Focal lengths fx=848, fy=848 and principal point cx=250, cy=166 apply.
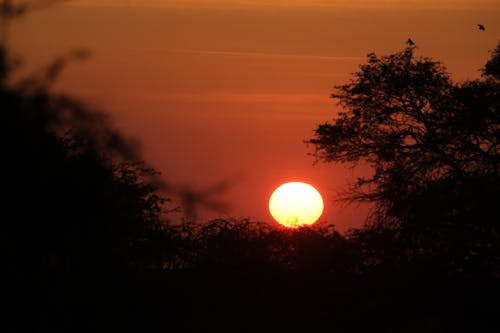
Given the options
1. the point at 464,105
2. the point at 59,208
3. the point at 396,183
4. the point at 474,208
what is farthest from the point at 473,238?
the point at 59,208

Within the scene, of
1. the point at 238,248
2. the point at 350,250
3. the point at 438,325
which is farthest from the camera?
the point at 350,250

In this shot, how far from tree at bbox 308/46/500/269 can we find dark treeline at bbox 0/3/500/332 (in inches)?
1.6

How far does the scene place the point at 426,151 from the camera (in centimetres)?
2470

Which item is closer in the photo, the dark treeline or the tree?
the dark treeline

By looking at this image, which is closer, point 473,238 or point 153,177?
point 153,177

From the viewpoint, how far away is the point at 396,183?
78.9 ft

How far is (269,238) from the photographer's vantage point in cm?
1953

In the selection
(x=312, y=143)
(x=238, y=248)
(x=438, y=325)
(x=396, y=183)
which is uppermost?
(x=312, y=143)

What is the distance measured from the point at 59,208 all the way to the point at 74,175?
275 mm

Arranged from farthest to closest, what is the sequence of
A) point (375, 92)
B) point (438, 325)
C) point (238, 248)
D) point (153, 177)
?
point (375, 92) < point (238, 248) < point (438, 325) < point (153, 177)

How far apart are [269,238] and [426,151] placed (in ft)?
23.9

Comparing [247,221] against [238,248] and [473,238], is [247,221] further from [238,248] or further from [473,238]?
[473,238]

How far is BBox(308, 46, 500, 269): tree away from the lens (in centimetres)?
2191

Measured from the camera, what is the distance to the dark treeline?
5.15 m
